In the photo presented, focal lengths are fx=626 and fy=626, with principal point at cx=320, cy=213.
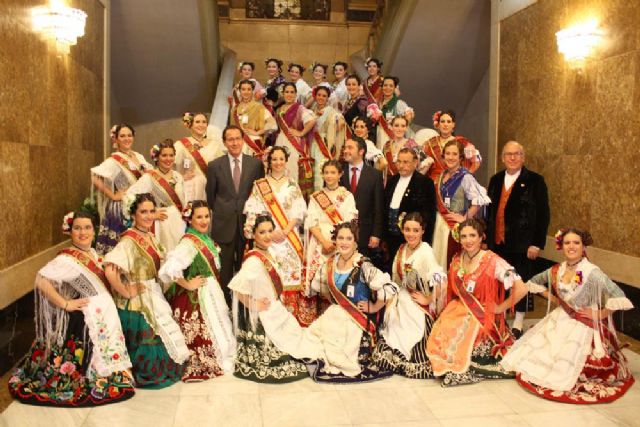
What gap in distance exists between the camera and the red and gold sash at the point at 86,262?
3.64 metres

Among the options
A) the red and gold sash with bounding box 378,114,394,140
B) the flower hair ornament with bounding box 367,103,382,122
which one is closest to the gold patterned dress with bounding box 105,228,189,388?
the flower hair ornament with bounding box 367,103,382,122

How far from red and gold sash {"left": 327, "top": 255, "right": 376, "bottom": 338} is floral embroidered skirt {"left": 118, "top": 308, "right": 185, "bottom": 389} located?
1.10m

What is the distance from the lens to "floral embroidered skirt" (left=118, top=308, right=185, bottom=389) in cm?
379

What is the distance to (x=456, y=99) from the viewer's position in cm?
930

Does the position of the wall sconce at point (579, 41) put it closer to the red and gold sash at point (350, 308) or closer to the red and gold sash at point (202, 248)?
the red and gold sash at point (350, 308)

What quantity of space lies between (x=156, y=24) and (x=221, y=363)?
547cm

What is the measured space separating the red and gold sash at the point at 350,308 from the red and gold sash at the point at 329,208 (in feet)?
1.79

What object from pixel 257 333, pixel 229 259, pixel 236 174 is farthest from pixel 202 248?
pixel 236 174

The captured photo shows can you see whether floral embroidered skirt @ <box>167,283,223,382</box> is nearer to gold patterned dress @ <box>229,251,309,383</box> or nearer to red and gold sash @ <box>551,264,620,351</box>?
gold patterned dress @ <box>229,251,309,383</box>

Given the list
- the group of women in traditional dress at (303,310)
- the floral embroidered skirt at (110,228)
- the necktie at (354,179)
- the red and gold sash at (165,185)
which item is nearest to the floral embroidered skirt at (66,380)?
the group of women in traditional dress at (303,310)

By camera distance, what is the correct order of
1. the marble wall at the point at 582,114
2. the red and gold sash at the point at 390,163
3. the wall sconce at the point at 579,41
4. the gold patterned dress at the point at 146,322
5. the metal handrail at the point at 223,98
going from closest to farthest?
the gold patterned dress at the point at 146,322, the marble wall at the point at 582,114, the wall sconce at the point at 579,41, the red and gold sash at the point at 390,163, the metal handrail at the point at 223,98

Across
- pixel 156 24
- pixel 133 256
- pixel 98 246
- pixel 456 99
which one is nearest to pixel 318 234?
pixel 133 256

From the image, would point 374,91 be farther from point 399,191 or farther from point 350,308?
point 350,308

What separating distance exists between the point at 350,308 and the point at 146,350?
1309 millimetres
